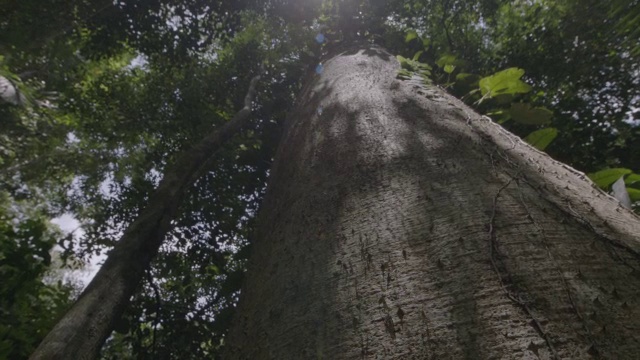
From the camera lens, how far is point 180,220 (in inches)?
217

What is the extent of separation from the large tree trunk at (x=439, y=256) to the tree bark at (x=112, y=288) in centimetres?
62

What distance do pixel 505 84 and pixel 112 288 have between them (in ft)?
8.49

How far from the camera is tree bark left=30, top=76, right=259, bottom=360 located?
1434 millimetres

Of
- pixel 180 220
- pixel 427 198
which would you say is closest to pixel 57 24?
pixel 180 220

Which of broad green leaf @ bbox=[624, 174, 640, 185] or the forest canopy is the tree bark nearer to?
the forest canopy

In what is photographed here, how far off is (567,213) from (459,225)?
311 mm

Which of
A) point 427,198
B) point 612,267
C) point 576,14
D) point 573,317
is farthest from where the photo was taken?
point 576,14

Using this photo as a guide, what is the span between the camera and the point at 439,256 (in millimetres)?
1013

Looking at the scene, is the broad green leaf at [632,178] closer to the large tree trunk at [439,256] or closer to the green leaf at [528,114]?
the green leaf at [528,114]

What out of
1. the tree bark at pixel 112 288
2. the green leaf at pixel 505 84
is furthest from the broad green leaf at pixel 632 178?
the tree bark at pixel 112 288

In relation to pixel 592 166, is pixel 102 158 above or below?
above

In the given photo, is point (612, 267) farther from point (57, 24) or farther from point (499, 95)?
point (57, 24)

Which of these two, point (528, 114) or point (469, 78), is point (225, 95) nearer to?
point (469, 78)

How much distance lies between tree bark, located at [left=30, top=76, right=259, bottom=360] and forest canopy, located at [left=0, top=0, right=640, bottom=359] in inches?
43.0
